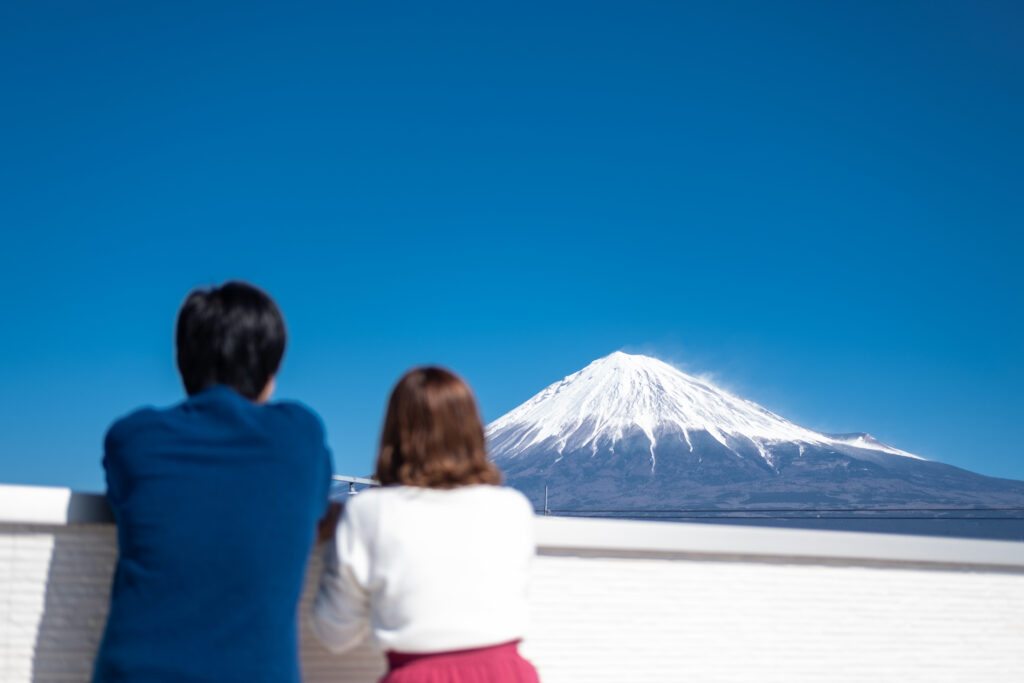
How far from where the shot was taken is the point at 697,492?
11281 centimetres

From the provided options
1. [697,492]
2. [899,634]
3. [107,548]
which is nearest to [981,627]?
[899,634]

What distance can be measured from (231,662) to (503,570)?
47 cm

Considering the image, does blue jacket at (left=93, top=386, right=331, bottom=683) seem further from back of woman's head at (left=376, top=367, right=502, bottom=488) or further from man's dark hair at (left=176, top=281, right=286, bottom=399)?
back of woman's head at (left=376, top=367, right=502, bottom=488)

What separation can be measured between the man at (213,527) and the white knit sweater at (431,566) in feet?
0.31

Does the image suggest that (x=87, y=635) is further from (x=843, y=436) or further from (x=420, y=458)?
(x=843, y=436)

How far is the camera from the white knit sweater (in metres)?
1.48

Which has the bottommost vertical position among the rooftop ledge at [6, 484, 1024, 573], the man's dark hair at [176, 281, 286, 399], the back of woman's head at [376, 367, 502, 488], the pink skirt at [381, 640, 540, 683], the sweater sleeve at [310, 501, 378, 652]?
the pink skirt at [381, 640, 540, 683]

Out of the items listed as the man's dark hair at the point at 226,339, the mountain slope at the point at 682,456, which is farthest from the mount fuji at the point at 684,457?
the man's dark hair at the point at 226,339

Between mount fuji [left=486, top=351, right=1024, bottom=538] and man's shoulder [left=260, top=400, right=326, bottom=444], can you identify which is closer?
man's shoulder [left=260, top=400, right=326, bottom=444]

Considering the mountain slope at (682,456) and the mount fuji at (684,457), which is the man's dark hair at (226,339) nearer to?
the mountain slope at (682,456)

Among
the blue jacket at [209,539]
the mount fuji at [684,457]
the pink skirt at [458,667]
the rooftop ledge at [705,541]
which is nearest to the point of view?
the blue jacket at [209,539]

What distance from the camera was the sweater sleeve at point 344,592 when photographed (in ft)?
4.95

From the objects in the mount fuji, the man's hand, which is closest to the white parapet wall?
the man's hand

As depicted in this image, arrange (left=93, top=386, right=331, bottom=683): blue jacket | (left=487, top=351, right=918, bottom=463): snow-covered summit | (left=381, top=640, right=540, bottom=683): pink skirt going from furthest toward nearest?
(left=487, top=351, right=918, bottom=463): snow-covered summit < (left=381, top=640, right=540, bottom=683): pink skirt < (left=93, top=386, right=331, bottom=683): blue jacket
